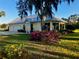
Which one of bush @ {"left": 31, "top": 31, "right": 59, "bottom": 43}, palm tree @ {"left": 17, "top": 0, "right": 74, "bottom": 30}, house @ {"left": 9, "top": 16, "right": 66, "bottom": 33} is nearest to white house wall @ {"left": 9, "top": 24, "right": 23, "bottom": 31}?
house @ {"left": 9, "top": 16, "right": 66, "bottom": 33}

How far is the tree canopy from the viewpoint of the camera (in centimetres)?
2808

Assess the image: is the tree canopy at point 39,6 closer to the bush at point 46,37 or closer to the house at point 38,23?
the bush at point 46,37

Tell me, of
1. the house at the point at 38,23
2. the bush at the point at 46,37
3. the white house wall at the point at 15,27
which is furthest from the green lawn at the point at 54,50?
the white house wall at the point at 15,27

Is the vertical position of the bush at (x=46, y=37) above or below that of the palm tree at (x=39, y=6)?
below

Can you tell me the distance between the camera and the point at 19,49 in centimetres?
1182

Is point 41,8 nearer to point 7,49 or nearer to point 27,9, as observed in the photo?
point 27,9

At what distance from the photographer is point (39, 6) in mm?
29906

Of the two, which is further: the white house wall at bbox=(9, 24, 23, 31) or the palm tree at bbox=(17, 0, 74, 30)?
the white house wall at bbox=(9, 24, 23, 31)

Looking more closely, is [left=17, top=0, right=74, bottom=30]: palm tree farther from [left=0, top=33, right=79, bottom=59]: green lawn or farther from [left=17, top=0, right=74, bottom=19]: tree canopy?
[left=0, top=33, right=79, bottom=59]: green lawn

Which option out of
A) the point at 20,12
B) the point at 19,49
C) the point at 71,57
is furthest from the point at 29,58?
the point at 20,12

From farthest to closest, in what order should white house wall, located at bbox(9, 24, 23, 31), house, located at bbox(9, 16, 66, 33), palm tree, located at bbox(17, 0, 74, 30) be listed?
white house wall, located at bbox(9, 24, 23, 31) → house, located at bbox(9, 16, 66, 33) → palm tree, located at bbox(17, 0, 74, 30)

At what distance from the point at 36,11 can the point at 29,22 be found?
19.2 meters

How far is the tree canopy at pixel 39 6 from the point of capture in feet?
92.1

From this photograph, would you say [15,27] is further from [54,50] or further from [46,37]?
[54,50]
